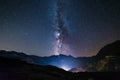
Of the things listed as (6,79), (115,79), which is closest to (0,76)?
(6,79)

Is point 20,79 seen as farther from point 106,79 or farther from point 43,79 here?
point 106,79

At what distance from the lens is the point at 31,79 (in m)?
112

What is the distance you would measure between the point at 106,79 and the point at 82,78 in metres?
14.5

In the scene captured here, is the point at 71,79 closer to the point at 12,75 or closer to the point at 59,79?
the point at 59,79

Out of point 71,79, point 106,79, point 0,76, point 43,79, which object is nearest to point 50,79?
point 43,79

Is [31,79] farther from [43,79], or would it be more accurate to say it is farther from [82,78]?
[82,78]

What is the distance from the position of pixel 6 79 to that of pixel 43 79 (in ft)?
55.2

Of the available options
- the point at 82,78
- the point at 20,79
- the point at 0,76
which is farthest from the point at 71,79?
the point at 0,76

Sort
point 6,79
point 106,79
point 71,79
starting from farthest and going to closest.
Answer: point 106,79, point 71,79, point 6,79

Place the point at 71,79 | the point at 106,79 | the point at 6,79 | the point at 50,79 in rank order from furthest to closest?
the point at 106,79 < the point at 71,79 < the point at 50,79 < the point at 6,79

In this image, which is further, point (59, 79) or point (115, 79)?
point (115, 79)

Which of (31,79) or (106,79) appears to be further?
(106,79)

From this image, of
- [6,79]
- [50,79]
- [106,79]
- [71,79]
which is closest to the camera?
[6,79]

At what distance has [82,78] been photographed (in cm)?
13025
